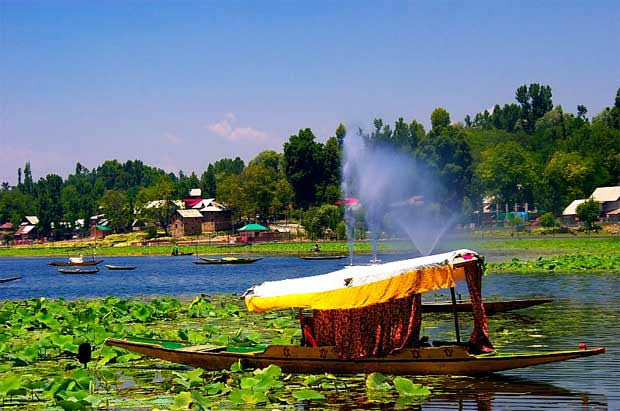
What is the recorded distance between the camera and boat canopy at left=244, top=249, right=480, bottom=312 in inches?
729

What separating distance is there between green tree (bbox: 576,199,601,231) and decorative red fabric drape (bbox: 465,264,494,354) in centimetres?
8957

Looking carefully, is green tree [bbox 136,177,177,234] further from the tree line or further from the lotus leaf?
the lotus leaf

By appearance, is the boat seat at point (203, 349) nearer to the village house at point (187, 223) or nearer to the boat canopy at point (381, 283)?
the boat canopy at point (381, 283)

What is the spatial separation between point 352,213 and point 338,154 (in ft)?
85.3

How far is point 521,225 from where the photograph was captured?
116 meters

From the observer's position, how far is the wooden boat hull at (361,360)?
19016 mm

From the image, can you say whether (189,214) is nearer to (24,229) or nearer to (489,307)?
(24,229)

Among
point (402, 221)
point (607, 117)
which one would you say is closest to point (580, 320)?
point (402, 221)

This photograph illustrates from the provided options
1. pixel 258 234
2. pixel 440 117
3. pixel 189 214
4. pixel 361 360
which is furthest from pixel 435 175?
pixel 361 360

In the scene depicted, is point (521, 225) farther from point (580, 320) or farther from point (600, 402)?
point (600, 402)

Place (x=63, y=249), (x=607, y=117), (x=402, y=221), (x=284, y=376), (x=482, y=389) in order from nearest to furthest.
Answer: (x=482, y=389)
(x=284, y=376)
(x=402, y=221)
(x=63, y=249)
(x=607, y=117)

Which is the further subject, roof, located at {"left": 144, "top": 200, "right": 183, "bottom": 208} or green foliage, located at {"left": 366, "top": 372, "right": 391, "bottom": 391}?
roof, located at {"left": 144, "top": 200, "right": 183, "bottom": 208}

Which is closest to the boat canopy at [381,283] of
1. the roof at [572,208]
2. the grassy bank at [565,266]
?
the grassy bank at [565,266]

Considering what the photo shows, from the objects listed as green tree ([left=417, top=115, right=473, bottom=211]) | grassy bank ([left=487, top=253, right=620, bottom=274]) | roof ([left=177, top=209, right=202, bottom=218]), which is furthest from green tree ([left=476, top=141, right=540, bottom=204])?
grassy bank ([left=487, top=253, right=620, bottom=274])
